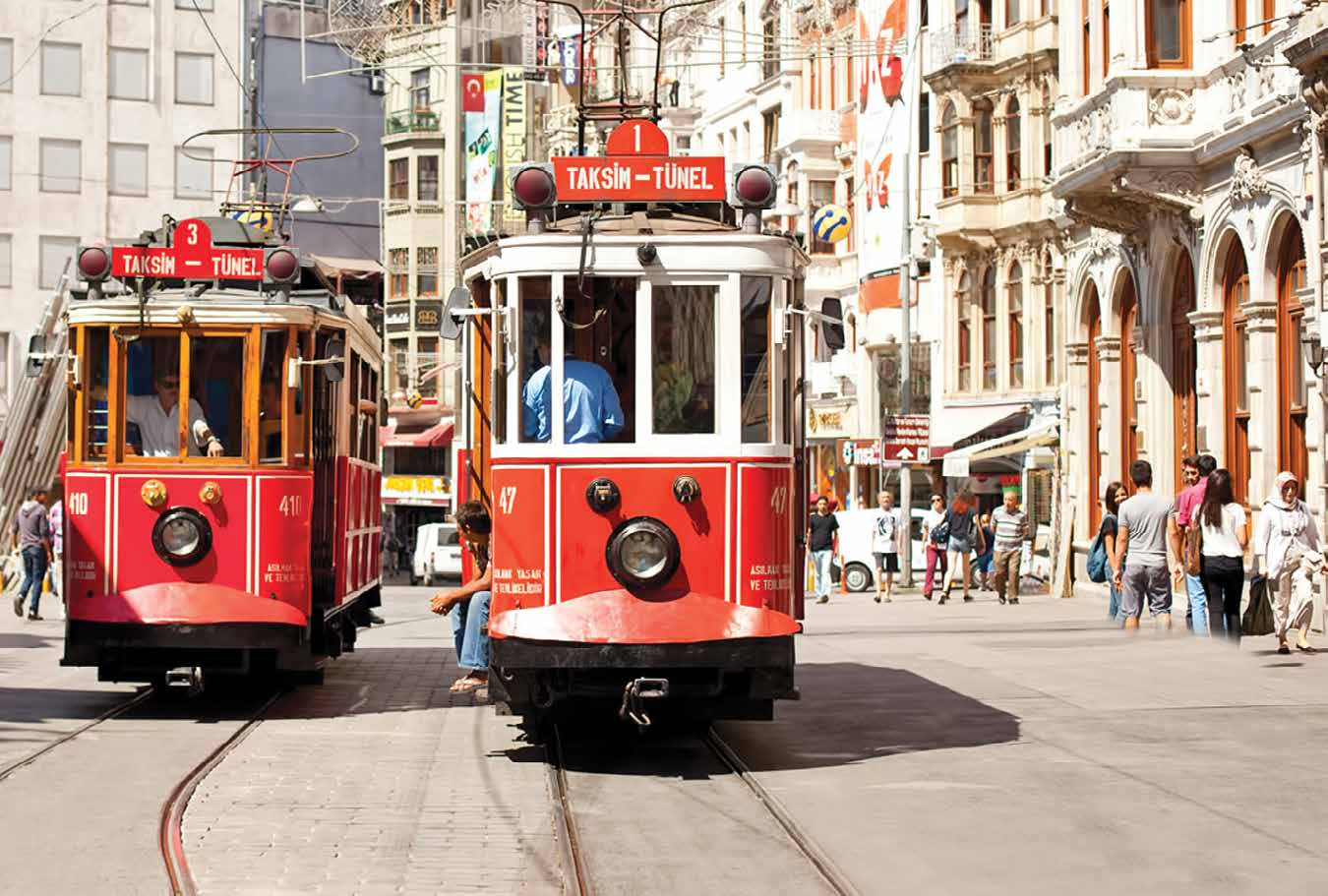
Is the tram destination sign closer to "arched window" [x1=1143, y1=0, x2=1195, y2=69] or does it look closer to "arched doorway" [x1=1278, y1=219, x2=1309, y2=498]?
"arched doorway" [x1=1278, y1=219, x2=1309, y2=498]

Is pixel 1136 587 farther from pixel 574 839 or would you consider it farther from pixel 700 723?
pixel 574 839

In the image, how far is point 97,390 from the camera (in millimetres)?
16375

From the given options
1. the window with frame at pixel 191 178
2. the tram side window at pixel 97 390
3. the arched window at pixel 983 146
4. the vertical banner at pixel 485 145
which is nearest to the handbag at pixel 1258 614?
the tram side window at pixel 97 390

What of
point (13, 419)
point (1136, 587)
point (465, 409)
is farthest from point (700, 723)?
point (13, 419)

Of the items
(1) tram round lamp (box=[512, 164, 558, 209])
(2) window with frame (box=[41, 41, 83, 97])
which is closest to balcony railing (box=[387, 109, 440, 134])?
(2) window with frame (box=[41, 41, 83, 97])

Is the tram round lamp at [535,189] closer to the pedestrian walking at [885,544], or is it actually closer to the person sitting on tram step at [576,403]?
the person sitting on tram step at [576,403]

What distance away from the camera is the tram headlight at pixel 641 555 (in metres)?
13.0

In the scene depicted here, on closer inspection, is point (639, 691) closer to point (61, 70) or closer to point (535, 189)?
point (535, 189)

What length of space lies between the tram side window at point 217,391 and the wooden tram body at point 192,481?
0.03 ft

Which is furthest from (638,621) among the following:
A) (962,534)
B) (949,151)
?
(949,151)

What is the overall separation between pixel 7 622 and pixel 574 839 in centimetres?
2161

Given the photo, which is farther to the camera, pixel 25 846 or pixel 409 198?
pixel 409 198

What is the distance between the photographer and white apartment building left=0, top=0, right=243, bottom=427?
2790 inches

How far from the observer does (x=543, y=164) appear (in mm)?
13773
